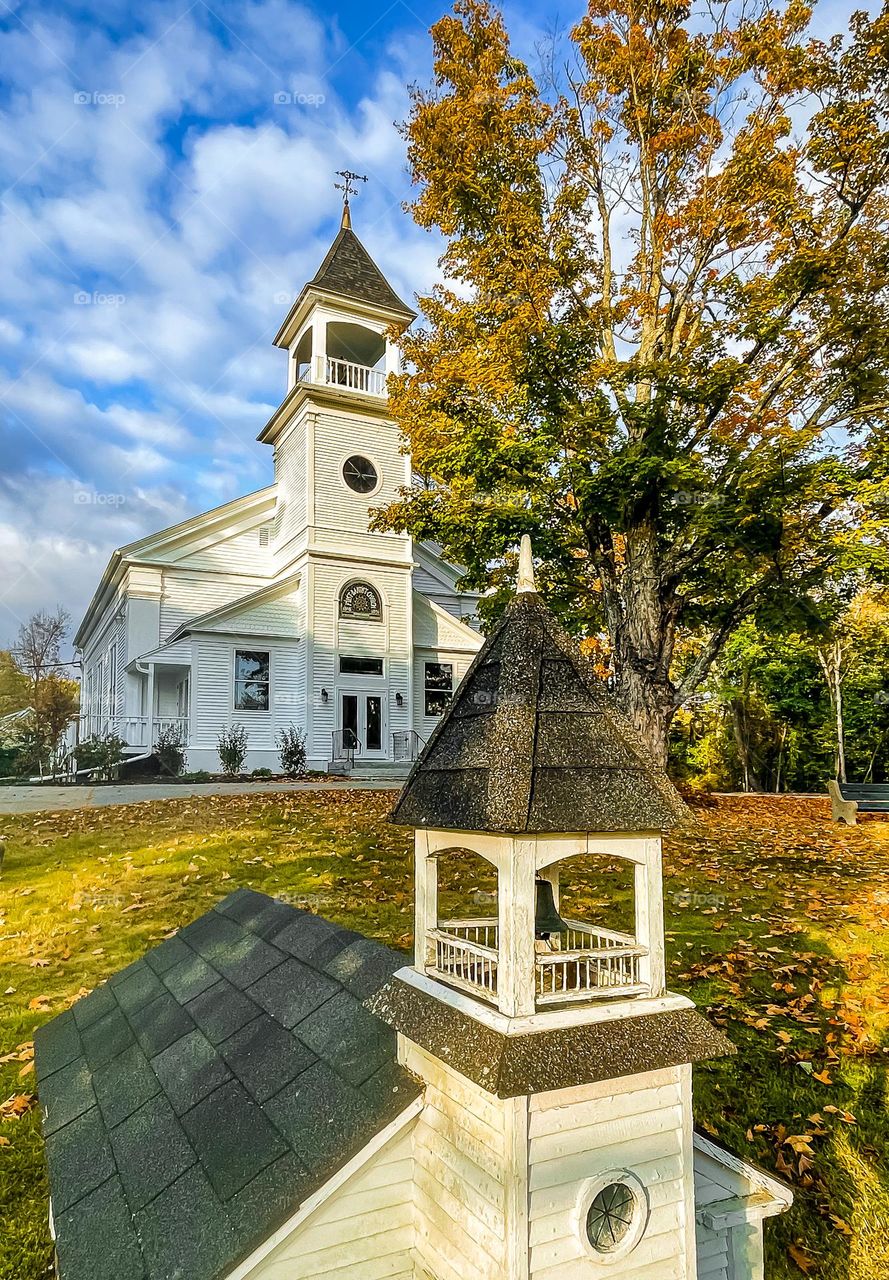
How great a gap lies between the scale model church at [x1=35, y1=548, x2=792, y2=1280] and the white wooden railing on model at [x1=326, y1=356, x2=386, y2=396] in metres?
23.3

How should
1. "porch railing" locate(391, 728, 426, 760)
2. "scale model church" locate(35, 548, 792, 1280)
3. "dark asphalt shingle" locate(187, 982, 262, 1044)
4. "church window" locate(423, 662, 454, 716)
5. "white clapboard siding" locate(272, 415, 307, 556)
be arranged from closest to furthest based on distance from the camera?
"scale model church" locate(35, 548, 792, 1280), "dark asphalt shingle" locate(187, 982, 262, 1044), "porch railing" locate(391, 728, 426, 760), "white clapboard siding" locate(272, 415, 307, 556), "church window" locate(423, 662, 454, 716)

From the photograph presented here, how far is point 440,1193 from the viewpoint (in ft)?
8.51

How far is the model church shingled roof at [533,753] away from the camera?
99.8 inches

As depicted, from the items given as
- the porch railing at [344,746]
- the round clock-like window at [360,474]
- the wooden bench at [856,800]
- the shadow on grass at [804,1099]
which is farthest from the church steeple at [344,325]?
the shadow on grass at [804,1099]

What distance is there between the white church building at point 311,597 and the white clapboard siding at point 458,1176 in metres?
19.2

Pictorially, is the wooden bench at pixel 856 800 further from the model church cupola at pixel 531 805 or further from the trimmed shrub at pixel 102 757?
the trimmed shrub at pixel 102 757

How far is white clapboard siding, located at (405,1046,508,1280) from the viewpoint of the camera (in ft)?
7.71

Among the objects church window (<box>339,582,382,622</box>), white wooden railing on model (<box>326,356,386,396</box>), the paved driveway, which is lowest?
the paved driveway

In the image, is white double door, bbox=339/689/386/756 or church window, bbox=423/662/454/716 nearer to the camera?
white double door, bbox=339/689/386/756

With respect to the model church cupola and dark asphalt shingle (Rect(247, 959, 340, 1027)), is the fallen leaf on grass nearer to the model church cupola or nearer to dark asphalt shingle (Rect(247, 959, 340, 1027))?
the model church cupola

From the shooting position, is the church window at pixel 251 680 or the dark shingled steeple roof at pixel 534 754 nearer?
the dark shingled steeple roof at pixel 534 754

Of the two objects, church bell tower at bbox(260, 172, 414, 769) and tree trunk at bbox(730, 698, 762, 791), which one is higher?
church bell tower at bbox(260, 172, 414, 769)

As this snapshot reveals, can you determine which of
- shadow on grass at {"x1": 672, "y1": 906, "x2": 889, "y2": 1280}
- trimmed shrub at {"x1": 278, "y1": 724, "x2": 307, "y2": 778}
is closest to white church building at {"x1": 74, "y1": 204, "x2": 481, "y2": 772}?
trimmed shrub at {"x1": 278, "y1": 724, "x2": 307, "y2": 778}

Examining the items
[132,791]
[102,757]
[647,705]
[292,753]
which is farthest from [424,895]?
[102,757]
